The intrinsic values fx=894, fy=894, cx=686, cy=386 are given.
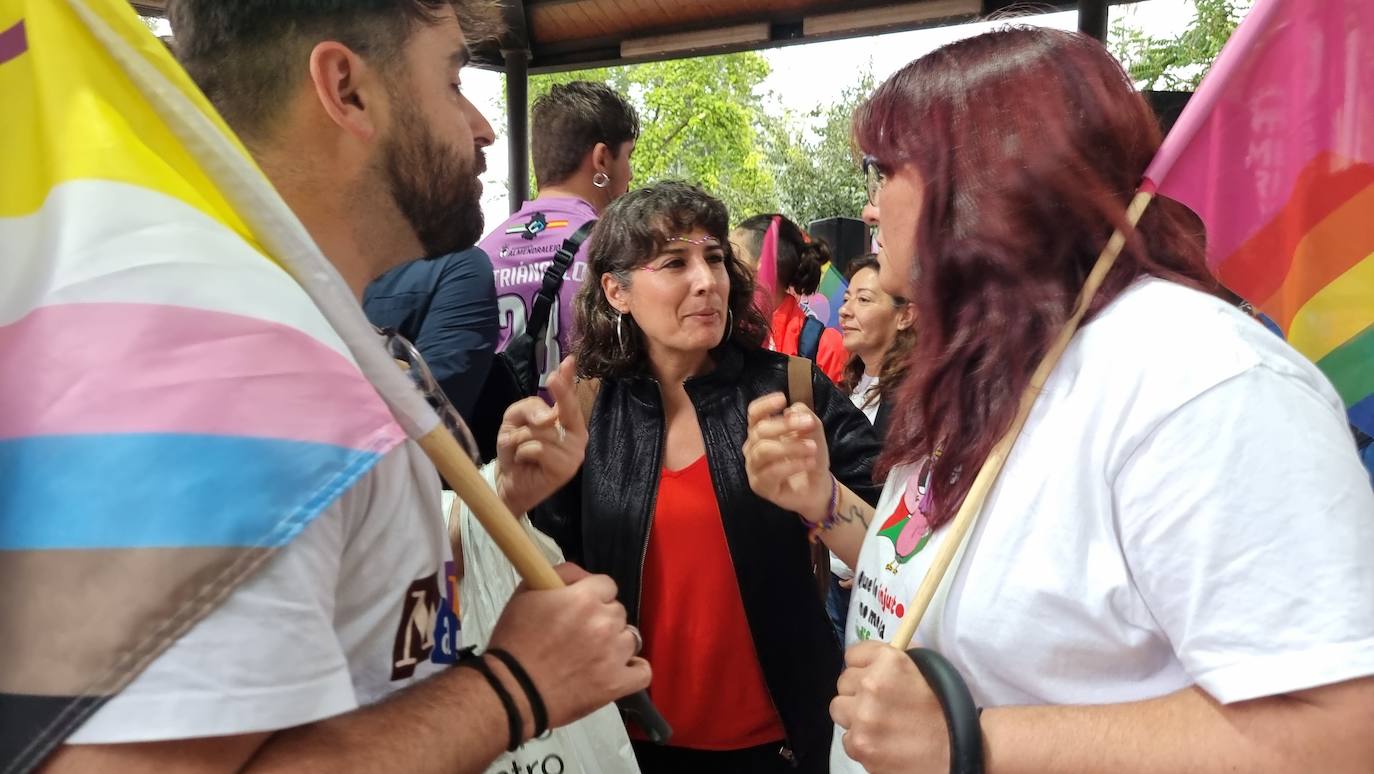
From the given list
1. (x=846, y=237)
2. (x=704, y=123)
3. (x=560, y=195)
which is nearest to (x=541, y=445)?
(x=560, y=195)

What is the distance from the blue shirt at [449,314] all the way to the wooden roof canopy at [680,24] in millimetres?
2853

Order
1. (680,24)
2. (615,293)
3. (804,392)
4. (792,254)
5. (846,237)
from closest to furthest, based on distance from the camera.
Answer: (804,392), (615,293), (680,24), (792,254), (846,237)

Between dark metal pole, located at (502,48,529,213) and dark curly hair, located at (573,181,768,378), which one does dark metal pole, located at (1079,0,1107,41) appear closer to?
dark curly hair, located at (573,181,768,378)

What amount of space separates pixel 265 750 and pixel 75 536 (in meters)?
0.26

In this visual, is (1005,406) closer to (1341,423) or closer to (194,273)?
(1341,423)

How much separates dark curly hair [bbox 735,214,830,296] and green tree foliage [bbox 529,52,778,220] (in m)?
17.2

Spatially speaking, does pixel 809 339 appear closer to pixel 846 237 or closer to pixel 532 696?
pixel 846 237

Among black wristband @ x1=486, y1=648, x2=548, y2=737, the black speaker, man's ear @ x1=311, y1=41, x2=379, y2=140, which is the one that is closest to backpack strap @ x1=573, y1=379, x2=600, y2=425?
man's ear @ x1=311, y1=41, x2=379, y2=140

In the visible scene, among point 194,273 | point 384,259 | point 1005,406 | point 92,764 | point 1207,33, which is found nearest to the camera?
point 92,764

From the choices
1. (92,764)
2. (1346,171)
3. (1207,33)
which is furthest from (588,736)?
(1207,33)

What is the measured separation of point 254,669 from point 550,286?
2.50 m

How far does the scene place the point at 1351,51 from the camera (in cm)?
140

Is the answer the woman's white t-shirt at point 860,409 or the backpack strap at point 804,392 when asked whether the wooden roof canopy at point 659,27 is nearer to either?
the woman's white t-shirt at point 860,409

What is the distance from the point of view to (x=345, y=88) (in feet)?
4.17
